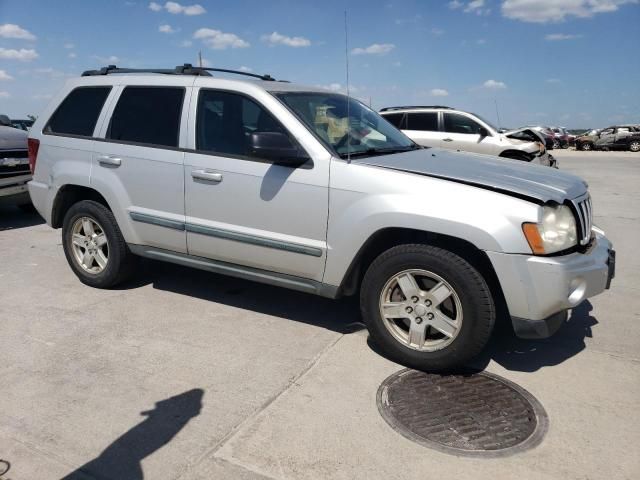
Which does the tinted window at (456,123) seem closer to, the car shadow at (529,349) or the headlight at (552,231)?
the car shadow at (529,349)

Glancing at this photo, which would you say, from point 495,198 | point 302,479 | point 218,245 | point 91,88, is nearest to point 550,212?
point 495,198

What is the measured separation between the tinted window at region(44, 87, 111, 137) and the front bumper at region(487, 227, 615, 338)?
3602 mm

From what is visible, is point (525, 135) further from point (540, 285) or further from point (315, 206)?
point (540, 285)

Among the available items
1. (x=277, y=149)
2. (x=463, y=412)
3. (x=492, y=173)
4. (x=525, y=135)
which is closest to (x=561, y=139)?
(x=525, y=135)

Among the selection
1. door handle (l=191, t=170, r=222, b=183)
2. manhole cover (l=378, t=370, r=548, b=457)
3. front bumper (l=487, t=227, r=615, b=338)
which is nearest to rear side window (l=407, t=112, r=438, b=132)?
door handle (l=191, t=170, r=222, b=183)

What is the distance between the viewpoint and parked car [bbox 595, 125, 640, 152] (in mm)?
32156

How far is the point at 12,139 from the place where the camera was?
7832mm

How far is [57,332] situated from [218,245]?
135 cm

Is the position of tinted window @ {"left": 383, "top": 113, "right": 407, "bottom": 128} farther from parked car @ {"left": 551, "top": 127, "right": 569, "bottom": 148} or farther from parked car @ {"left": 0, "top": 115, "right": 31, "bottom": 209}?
parked car @ {"left": 551, "top": 127, "right": 569, "bottom": 148}

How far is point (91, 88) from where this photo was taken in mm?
4855

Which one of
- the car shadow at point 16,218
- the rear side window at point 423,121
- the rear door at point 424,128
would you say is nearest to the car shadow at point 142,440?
the car shadow at point 16,218

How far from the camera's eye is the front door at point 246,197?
368 centimetres

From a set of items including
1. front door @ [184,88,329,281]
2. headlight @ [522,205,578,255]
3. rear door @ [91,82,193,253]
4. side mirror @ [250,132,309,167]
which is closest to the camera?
headlight @ [522,205,578,255]

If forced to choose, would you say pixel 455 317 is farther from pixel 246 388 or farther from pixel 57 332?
pixel 57 332
